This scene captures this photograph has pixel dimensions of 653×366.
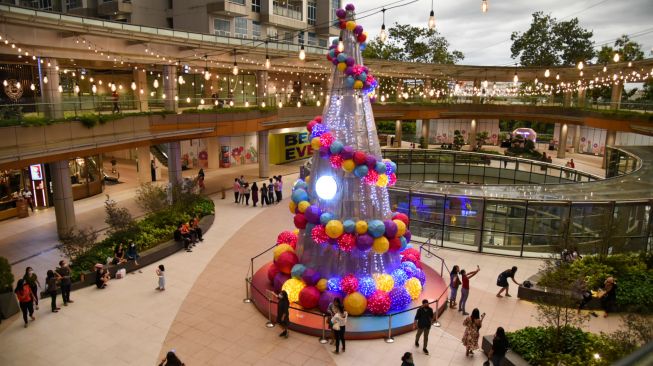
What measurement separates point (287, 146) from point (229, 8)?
12.9m

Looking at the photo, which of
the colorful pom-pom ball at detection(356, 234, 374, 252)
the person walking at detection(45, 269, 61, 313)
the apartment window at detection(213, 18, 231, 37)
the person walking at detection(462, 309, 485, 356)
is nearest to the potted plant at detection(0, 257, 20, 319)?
the person walking at detection(45, 269, 61, 313)

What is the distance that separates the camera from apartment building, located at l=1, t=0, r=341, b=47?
3925cm

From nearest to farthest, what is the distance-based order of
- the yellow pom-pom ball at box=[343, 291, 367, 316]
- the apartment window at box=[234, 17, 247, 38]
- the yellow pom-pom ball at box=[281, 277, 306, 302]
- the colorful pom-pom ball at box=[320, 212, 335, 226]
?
the yellow pom-pom ball at box=[343, 291, 367, 316]
the colorful pom-pom ball at box=[320, 212, 335, 226]
the yellow pom-pom ball at box=[281, 277, 306, 302]
the apartment window at box=[234, 17, 247, 38]

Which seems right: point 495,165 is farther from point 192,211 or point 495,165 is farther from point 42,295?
point 42,295

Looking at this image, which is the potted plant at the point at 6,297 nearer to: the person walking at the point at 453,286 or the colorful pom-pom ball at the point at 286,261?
the colorful pom-pom ball at the point at 286,261

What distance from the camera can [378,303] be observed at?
40.5ft

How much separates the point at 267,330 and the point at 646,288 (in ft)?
36.6

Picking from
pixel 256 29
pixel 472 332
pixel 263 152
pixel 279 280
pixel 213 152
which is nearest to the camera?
pixel 472 332

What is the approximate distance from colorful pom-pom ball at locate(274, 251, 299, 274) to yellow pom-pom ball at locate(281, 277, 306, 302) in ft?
1.92

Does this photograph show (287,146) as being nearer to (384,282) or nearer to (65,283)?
(65,283)

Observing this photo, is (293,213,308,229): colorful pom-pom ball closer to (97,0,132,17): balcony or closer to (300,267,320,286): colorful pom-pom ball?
(300,267,320,286): colorful pom-pom ball

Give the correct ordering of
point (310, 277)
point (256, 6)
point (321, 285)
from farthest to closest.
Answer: point (256, 6)
point (310, 277)
point (321, 285)

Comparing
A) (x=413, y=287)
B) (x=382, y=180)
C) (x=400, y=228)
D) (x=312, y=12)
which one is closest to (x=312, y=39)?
(x=312, y=12)

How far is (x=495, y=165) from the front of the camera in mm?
30750
